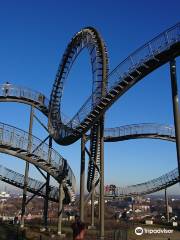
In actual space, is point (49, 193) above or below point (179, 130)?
below

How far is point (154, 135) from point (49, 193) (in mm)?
9584

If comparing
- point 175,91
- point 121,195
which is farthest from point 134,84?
point 121,195

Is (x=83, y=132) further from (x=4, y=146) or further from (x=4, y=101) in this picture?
(x=4, y=101)

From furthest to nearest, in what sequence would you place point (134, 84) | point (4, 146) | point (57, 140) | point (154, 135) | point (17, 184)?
point (154, 135) → point (17, 184) → point (57, 140) → point (4, 146) → point (134, 84)

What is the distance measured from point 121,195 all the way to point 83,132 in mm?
20143

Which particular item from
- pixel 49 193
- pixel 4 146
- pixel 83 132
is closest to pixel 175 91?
pixel 83 132

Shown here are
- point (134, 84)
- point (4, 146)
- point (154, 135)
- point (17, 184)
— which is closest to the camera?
point (134, 84)

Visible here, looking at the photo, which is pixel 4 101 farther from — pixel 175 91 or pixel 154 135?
pixel 175 91

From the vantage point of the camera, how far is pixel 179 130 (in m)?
13.0

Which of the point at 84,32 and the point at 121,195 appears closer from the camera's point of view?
the point at 84,32

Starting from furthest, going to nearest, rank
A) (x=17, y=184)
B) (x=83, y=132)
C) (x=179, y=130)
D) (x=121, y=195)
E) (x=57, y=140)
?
(x=121, y=195) < (x=17, y=184) < (x=57, y=140) < (x=83, y=132) < (x=179, y=130)

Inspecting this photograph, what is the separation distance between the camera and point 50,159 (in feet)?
67.5

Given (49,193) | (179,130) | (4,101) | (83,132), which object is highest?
(4,101)

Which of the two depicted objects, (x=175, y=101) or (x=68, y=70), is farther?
(x=68, y=70)
